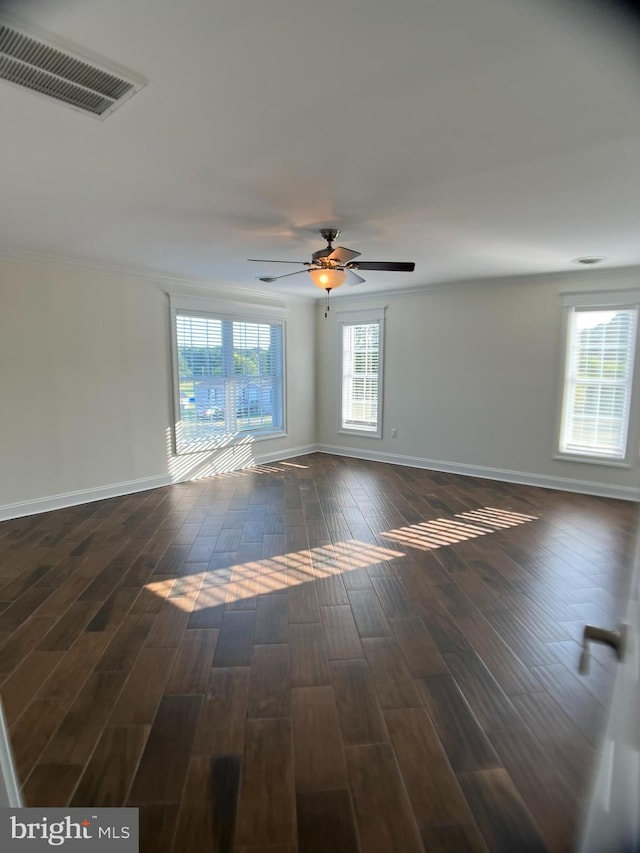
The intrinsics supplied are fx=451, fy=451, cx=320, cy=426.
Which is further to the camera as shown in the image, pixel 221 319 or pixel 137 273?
pixel 221 319

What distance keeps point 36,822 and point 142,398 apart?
444 cm

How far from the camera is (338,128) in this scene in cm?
195

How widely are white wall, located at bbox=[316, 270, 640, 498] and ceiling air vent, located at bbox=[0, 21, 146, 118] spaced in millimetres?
4849

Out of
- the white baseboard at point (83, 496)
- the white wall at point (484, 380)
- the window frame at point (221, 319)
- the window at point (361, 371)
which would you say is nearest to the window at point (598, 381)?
the white wall at point (484, 380)

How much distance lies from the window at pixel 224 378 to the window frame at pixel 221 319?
0.05 feet

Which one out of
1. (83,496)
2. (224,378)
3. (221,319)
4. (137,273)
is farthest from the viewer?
(224,378)

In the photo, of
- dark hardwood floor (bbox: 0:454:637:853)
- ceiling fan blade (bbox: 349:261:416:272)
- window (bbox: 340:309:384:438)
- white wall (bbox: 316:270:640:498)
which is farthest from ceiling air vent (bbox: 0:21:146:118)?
window (bbox: 340:309:384:438)

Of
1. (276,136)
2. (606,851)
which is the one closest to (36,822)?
(606,851)

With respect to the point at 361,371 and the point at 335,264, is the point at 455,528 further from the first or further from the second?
the point at 361,371

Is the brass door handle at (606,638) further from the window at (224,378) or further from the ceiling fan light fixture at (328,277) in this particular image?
the window at (224,378)

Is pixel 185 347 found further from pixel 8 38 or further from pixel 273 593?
pixel 8 38

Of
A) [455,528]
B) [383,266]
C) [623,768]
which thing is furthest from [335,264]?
[623,768]

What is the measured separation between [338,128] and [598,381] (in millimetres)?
4389

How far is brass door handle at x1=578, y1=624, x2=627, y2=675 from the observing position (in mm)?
774
